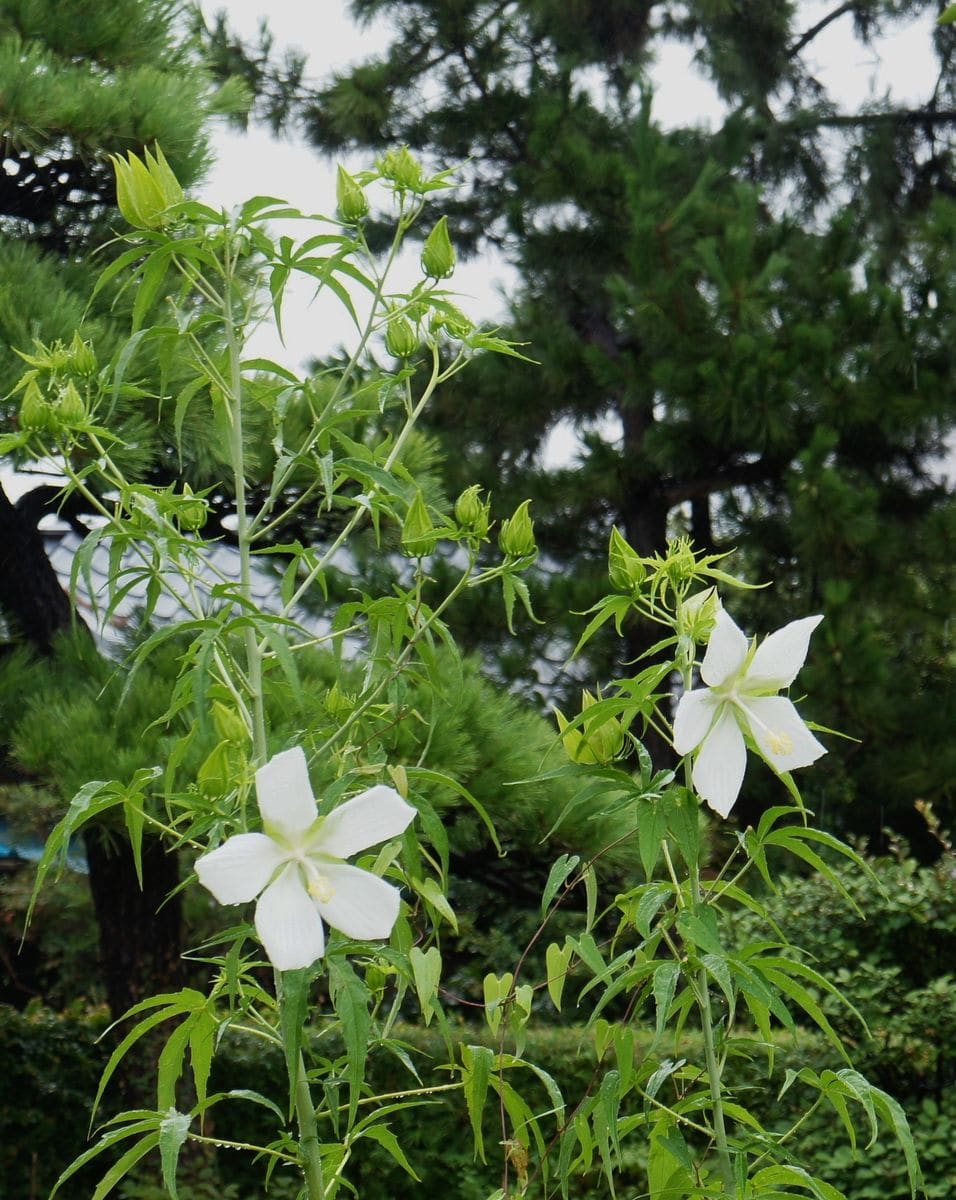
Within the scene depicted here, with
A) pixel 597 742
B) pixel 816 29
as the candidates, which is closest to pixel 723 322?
pixel 816 29

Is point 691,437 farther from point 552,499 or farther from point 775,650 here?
point 775,650

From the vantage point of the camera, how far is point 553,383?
18.1 feet

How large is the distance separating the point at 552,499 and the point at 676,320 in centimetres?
88

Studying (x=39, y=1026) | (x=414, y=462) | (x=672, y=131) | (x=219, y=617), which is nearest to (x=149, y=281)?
(x=219, y=617)

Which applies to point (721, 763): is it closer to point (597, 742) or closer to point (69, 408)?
point (597, 742)

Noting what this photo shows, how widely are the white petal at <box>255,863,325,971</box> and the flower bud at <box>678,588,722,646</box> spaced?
306 mm

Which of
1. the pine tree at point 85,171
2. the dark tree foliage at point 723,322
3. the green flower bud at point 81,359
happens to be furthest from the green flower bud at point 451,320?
the dark tree foliage at point 723,322

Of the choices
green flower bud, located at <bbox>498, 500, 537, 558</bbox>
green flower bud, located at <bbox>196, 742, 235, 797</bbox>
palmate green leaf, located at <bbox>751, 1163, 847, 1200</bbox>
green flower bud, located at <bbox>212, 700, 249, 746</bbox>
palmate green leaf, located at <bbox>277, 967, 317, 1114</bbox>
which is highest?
green flower bud, located at <bbox>498, 500, 537, 558</bbox>

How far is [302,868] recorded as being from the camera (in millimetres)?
837

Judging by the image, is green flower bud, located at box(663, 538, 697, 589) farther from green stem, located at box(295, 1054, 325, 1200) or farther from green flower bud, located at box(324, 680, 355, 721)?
green stem, located at box(295, 1054, 325, 1200)

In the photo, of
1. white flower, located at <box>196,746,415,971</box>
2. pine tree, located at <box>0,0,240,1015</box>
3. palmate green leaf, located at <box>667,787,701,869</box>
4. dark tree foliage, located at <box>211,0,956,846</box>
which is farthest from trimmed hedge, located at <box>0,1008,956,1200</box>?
white flower, located at <box>196,746,415,971</box>

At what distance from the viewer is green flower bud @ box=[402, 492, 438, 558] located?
1.05m

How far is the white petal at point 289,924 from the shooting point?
80 centimetres

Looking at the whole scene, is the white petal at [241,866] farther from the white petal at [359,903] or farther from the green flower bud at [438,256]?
the green flower bud at [438,256]
